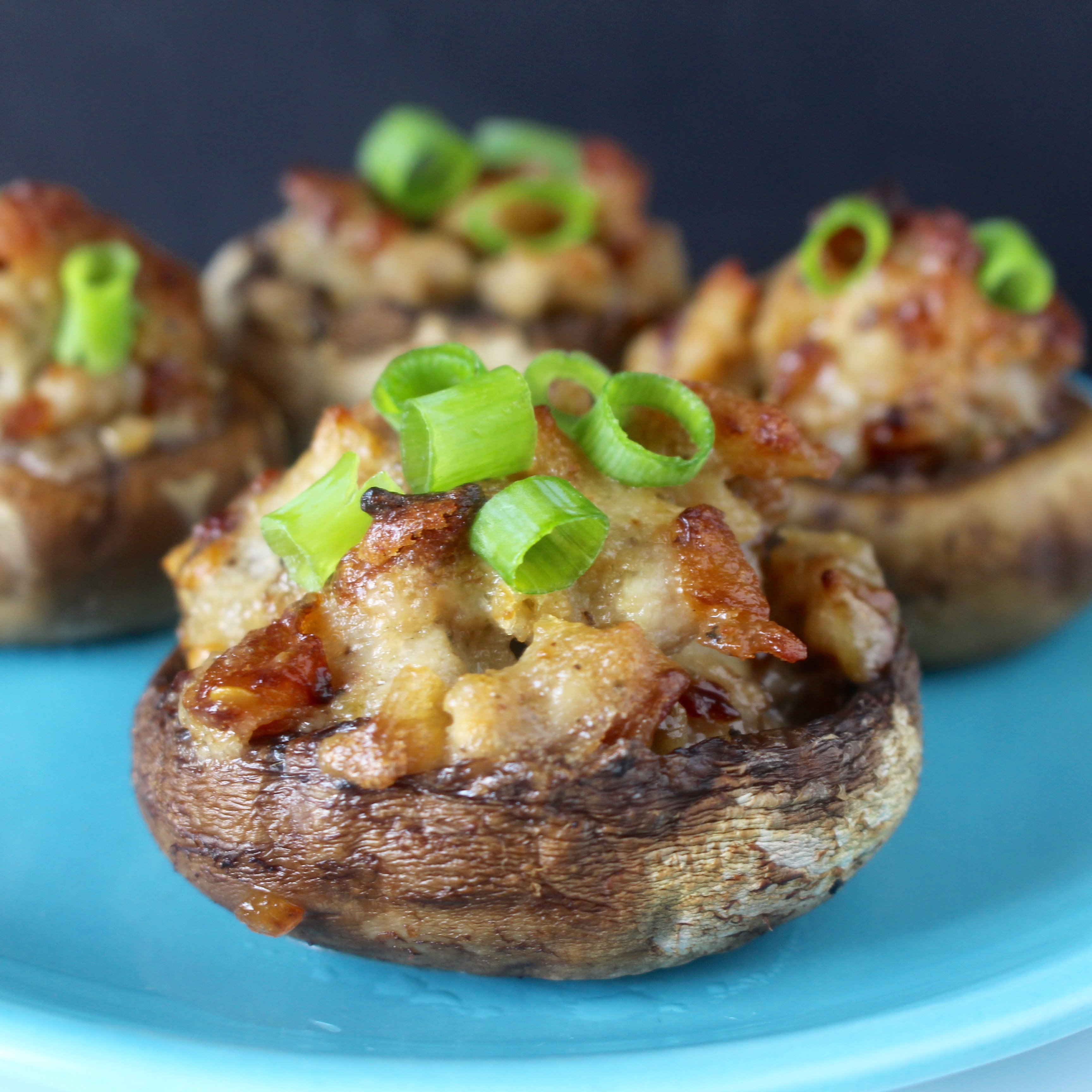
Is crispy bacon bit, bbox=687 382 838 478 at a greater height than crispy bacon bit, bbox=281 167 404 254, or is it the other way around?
crispy bacon bit, bbox=687 382 838 478

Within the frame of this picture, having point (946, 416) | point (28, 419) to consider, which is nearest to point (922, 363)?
point (946, 416)

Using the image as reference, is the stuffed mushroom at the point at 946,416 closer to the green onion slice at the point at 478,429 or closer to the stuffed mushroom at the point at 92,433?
the green onion slice at the point at 478,429

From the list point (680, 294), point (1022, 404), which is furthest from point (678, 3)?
point (1022, 404)

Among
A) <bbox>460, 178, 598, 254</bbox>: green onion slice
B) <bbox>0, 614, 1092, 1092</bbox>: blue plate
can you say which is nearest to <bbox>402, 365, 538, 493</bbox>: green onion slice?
<bbox>0, 614, 1092, 1092</bbox>: blue plate

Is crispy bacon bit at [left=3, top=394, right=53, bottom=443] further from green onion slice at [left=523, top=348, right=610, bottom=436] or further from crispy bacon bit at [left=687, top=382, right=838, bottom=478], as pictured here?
crispy bacon bit at [left=687, top=382, right=838, bottom=478]

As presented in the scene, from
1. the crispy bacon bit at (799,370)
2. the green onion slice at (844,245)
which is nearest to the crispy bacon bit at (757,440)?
the crispy bacon bit at (799,370)

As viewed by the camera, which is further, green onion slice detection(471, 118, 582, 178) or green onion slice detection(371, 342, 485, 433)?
green onion slice detection(471, 118, 582, 178)

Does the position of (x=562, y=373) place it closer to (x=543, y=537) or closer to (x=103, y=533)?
(x=543, y=537)
